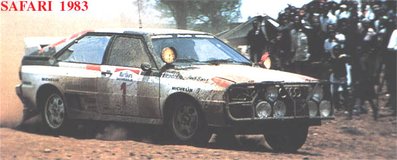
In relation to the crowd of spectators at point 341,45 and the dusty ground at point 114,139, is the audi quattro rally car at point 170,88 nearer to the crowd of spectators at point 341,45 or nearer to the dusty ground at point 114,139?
the dusty ground at point 114,139

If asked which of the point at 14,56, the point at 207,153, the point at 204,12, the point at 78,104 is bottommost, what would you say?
the point at 207,153

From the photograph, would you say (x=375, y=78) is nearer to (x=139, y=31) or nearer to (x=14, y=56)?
(x=139, y=31)

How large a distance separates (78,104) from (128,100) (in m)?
0.79

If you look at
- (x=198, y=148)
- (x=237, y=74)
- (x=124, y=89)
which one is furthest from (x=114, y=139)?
(x=237, y=74)

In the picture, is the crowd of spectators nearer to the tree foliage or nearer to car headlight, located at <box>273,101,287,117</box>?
the tree foliage

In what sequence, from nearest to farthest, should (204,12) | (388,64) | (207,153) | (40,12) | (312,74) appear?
(207,153)
(40,12)
(388,64)
(312,74)
(204,12)

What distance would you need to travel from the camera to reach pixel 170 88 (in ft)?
22.9

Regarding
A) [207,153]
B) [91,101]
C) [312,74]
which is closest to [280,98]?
[207,153]

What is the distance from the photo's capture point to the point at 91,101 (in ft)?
25.4

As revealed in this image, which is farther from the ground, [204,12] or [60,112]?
[204,12]

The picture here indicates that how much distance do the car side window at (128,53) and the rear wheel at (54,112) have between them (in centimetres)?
88

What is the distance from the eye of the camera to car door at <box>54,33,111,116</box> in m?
7.74

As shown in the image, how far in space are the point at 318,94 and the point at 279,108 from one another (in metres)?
0.57

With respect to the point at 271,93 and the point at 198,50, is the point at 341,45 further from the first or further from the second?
the point at 271,93
